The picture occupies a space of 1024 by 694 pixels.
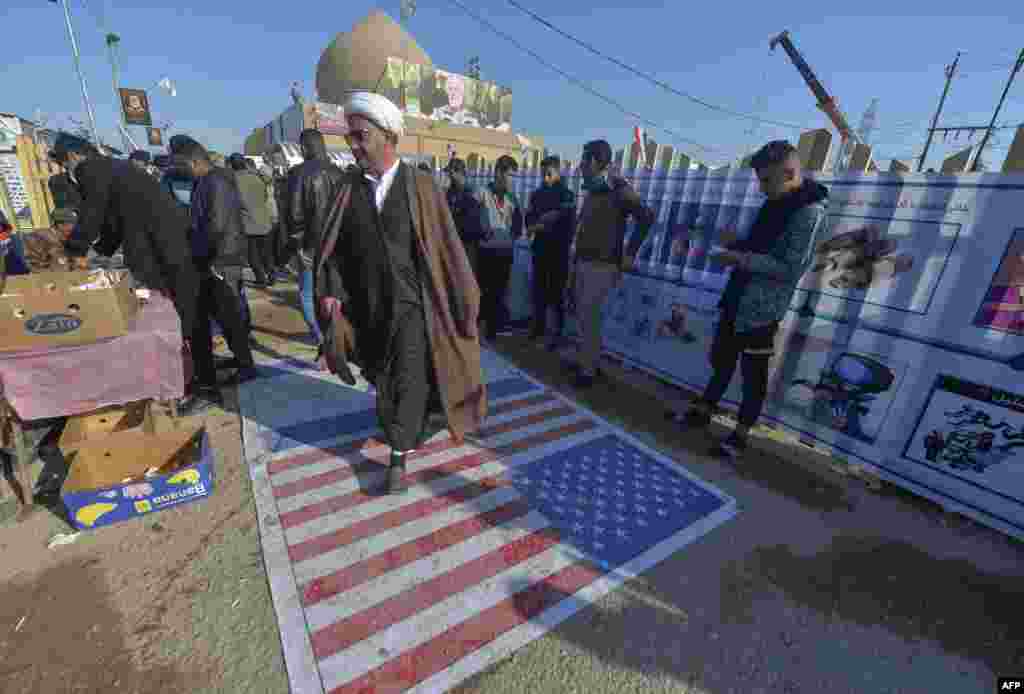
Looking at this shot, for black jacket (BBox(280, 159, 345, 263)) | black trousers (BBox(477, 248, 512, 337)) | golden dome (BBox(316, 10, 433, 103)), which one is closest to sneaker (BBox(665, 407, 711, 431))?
black trousers (BBox(477, 248, 512, 337))

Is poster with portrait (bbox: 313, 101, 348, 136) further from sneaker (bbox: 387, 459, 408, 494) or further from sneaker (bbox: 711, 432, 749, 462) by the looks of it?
sneaker (bbox: 711, 432, 749, 462)

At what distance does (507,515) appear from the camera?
98.7 inches

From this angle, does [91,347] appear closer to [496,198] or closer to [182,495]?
[182,495]

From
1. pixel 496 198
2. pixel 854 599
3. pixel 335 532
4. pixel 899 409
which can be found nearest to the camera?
pixel 854 599

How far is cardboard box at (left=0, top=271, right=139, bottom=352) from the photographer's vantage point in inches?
86.9

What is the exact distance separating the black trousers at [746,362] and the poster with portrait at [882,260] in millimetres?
665

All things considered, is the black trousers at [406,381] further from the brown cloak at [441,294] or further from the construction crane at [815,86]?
the construction crane at [815,86]

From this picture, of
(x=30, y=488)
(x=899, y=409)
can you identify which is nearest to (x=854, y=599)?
(x=899, y=409)

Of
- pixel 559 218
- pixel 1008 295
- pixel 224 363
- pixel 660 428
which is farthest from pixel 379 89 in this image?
pixel 1008 295

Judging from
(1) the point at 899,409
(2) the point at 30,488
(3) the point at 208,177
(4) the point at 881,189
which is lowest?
(2) the point at 30,488

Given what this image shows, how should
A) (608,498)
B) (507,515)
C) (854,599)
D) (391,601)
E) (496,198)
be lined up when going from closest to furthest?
(391,601) < (854,599) < (507,515) < (608,498) < (496,198)

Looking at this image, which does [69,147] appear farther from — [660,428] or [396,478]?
[660,428]

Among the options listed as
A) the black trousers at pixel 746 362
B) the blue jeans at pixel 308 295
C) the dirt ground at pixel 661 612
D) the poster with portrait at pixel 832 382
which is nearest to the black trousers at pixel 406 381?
the dirt ground at pixel 661 612

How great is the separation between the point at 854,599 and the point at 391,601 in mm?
2259
